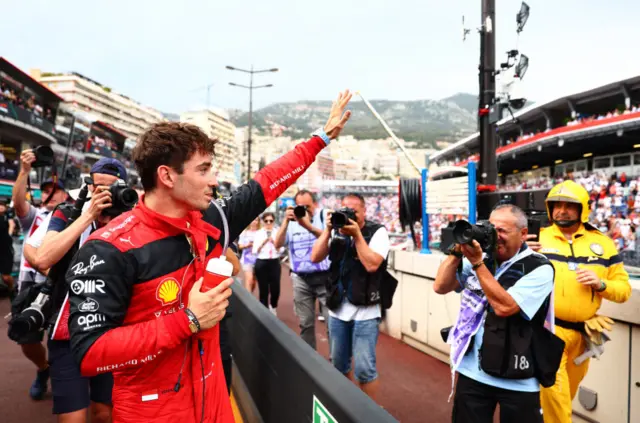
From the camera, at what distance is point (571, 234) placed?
355 centimetres

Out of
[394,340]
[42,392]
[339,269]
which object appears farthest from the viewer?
[394,340]

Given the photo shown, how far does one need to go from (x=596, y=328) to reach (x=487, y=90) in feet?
15.6

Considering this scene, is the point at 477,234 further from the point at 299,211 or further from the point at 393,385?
the point at 393,385

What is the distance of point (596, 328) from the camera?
130 inches

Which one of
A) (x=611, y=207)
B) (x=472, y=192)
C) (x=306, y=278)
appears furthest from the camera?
(x=611, y=207)

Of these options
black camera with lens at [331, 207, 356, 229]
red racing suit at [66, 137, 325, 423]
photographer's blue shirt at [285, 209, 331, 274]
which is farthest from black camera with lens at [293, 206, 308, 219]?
red racing suit at [66, 137, 325, 423]

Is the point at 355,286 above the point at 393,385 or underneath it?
above

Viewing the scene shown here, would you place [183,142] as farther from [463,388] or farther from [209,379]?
[463,388]

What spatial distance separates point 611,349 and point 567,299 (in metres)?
0.80

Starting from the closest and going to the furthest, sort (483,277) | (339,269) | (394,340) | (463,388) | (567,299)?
(483,277) → (463,388) → (567,299) → (339,269) → (394,340)

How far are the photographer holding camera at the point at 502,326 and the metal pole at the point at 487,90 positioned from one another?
4.67 meters

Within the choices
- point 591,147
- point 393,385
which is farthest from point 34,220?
point 591,147

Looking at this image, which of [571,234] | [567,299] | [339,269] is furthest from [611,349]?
[339,269]

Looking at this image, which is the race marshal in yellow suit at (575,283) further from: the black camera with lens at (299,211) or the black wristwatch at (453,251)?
the black camera with lens at (299,211)
